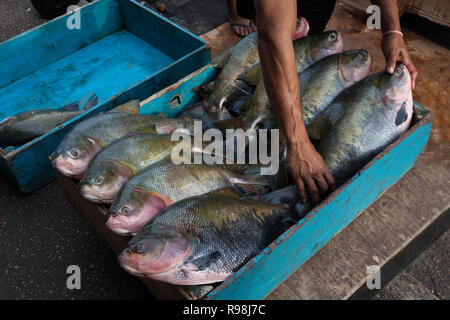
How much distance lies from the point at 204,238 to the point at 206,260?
0.08 m

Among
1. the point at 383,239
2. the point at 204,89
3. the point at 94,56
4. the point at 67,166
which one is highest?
the point at 67,166

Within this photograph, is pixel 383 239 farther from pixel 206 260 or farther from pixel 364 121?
pixel 206 260

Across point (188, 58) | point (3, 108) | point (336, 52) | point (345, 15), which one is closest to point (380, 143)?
point (336, 52)

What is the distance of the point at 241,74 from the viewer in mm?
2525

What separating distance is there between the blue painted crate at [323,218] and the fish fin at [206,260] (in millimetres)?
88

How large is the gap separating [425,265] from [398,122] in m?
0.88

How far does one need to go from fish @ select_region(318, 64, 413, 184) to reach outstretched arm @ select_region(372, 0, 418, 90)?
12cm

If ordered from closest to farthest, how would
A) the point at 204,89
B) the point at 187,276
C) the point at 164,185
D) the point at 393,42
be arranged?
the point at 187,276
the point at 164,185
the point at 393,42
the point at 204,89

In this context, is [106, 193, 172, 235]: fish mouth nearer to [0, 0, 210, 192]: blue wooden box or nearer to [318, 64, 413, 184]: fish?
[318, 64, 413, 184]: fish

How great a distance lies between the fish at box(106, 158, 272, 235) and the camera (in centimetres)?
161

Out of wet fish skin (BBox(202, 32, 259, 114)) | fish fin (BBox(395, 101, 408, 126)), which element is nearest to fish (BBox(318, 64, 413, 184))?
fish fin (BBox(395, 101, 408, 126))

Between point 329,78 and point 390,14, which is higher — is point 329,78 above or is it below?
below

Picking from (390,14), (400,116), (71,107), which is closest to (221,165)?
(400,116)

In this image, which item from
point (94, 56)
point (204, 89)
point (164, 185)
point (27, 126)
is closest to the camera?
point (164, 185)
